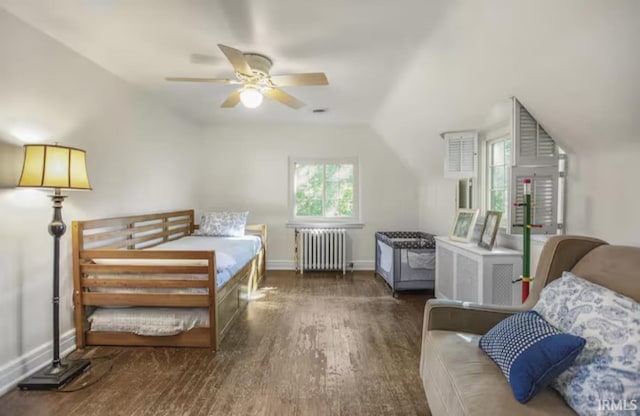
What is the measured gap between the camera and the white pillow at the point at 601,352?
996 mm

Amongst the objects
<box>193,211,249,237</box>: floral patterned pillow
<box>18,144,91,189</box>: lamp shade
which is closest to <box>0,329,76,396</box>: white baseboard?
<box>18,144,91,189</box>: lamp shade

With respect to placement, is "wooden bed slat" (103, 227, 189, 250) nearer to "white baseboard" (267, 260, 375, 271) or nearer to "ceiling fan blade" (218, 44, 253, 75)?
"white baseboard" (267, 260, 375, 271)

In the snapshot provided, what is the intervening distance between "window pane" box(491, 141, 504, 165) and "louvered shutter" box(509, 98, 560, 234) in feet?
2.89

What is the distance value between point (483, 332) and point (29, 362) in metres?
2.85

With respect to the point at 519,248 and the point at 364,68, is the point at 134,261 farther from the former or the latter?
the point at 519,248

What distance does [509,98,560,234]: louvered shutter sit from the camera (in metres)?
2.19

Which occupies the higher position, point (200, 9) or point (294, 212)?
point (200, 9)

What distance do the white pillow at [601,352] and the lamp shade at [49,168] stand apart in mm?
2722

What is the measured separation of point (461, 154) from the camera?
321cm

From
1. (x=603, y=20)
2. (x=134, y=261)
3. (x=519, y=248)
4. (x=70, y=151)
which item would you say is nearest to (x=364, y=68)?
(x=603, y=20)

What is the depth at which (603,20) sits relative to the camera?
1366 mm

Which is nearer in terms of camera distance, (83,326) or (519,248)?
(83,326)

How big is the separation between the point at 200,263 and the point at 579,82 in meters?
2.71

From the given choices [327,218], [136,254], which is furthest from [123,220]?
[327,218]
